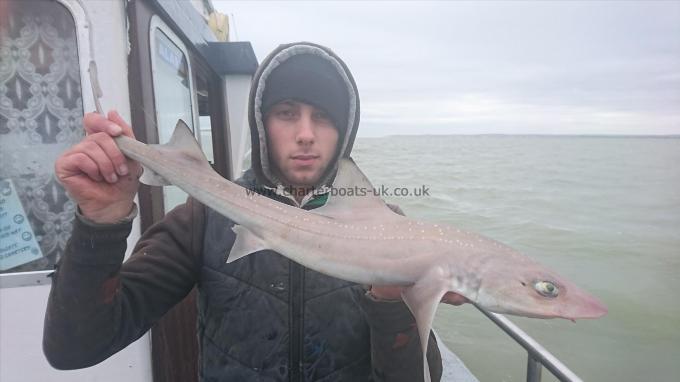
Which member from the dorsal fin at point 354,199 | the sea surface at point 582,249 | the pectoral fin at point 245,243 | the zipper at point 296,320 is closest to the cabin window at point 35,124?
the pectoral fin at point 245,243

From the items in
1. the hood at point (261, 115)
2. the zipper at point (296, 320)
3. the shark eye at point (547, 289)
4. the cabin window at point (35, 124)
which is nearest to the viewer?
the shark eye at point (547, 289)

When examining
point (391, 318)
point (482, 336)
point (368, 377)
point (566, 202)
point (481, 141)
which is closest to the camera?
point (391, 318)

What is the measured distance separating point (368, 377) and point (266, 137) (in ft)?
5.17

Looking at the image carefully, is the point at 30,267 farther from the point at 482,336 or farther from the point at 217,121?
the point at 482,336

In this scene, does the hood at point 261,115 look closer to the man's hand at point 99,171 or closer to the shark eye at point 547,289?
the man's hand at point 99,171

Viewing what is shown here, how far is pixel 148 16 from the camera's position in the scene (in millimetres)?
3029

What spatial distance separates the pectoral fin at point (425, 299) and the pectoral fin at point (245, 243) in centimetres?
73

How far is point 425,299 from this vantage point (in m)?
1.77

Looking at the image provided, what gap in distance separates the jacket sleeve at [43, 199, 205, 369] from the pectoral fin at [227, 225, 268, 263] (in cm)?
49

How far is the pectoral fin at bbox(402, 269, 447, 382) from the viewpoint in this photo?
1688mm

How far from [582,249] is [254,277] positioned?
70.0 feet

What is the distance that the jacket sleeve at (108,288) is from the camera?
1.80 m

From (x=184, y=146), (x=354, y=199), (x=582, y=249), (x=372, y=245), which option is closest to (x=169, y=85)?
(x=184, y=146)

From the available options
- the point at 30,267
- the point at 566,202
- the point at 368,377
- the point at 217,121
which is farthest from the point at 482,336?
the point at 566,202
